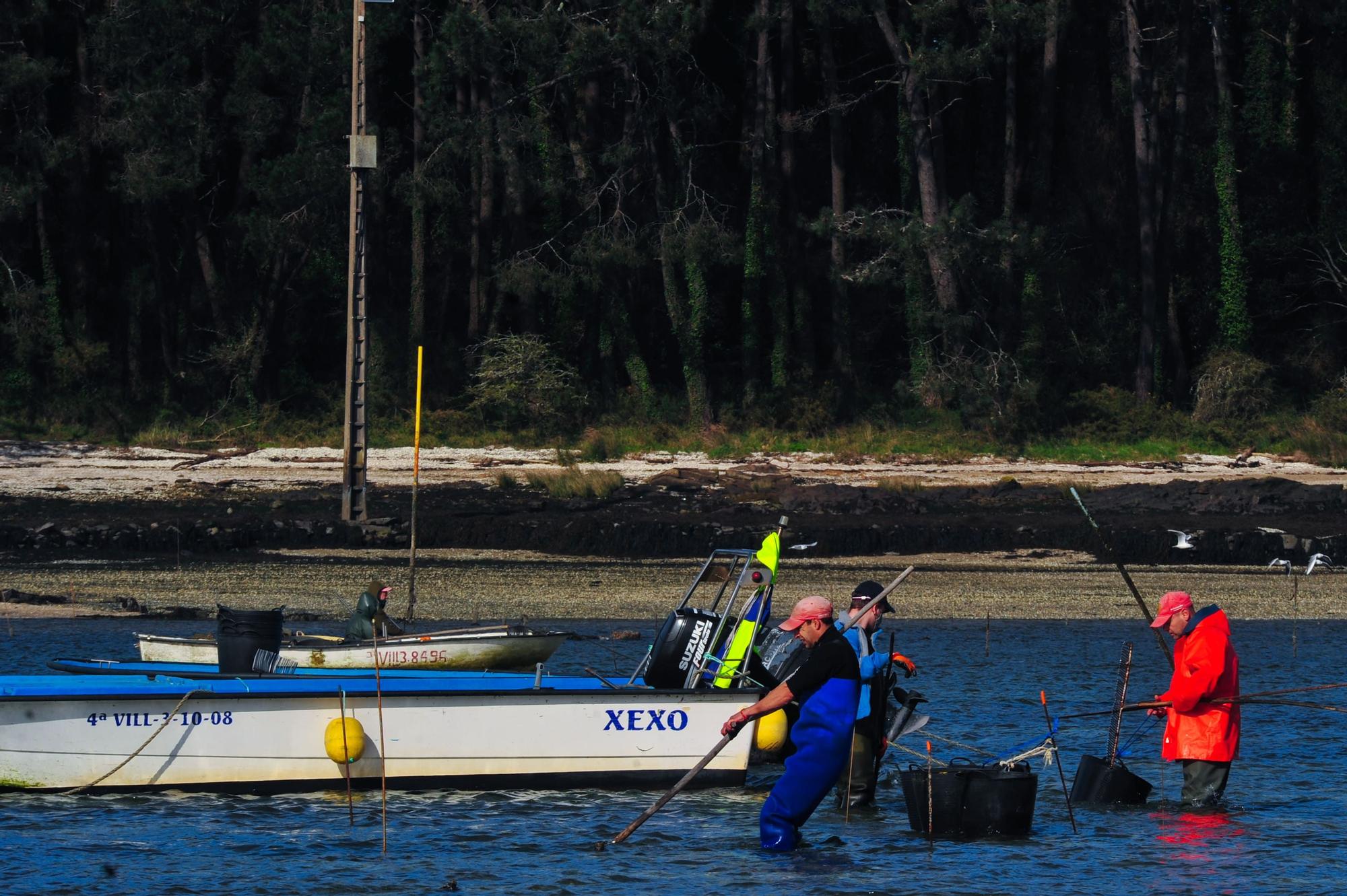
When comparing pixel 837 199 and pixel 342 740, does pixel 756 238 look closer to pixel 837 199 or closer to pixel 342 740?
pixel 837 199

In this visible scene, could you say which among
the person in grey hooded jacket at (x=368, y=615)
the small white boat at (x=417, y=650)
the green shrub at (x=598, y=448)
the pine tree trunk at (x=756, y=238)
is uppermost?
the pine tree trunk at (x=756, y=238)

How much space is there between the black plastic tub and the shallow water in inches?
4.4

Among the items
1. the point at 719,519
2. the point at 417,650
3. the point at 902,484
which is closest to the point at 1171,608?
the point at 417,650

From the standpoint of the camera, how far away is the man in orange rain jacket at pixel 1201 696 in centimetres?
1030

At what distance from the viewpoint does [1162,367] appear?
3906cm

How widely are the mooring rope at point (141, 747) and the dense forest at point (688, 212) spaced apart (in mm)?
23205

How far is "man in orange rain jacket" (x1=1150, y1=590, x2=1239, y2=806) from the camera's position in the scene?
10.3 m

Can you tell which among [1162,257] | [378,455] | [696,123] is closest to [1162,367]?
[1162,257]

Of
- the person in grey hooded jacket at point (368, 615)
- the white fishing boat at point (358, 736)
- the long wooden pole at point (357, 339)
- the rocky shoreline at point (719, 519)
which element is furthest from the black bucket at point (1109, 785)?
the long wooden pole at point (357, 339)

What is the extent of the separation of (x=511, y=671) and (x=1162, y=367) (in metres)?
26.8

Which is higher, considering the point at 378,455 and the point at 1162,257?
the point at 1162,257

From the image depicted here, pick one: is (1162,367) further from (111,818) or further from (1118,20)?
(111,818)

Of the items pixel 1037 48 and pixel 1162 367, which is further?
pixel 1037 48

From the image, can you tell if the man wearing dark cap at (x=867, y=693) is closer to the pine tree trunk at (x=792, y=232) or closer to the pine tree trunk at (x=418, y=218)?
the pine tree trunk at (x=418, y=218)
